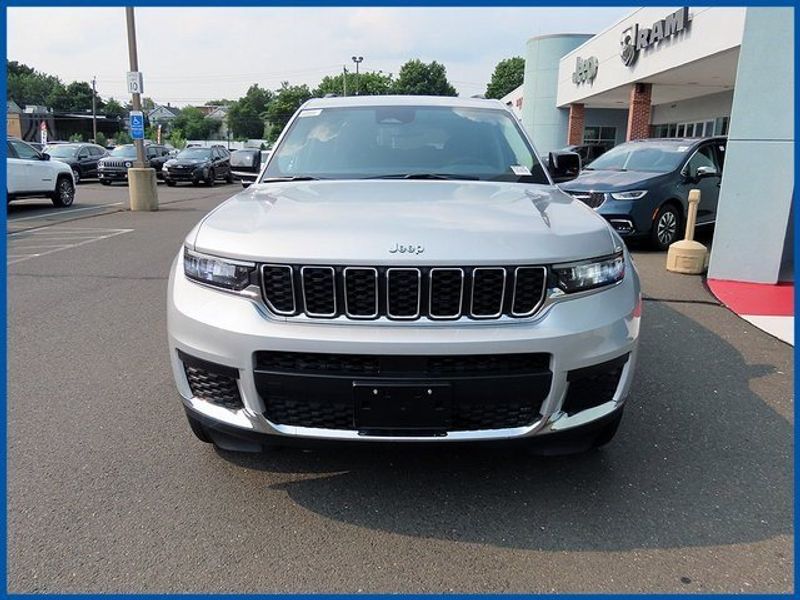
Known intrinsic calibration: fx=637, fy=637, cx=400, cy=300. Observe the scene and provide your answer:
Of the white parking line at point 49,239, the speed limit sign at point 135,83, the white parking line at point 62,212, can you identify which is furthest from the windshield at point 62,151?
the white parking line at point 49,239

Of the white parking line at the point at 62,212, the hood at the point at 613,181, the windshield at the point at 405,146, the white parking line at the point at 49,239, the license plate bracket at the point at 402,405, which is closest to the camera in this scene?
the license plate bracket at the point at 402,405

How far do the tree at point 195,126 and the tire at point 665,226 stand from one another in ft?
353

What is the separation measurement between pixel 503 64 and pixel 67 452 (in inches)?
4050

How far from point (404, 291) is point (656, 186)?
319 inches

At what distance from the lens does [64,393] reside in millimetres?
4039

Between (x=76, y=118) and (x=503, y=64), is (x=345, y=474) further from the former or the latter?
(x=503, y=64)

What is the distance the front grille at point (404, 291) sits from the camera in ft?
7.96

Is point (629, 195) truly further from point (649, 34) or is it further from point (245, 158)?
point (649, 34)

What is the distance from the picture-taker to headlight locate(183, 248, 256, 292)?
8.29 ft

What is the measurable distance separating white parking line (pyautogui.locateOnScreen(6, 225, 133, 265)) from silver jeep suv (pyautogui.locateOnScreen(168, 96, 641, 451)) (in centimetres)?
734

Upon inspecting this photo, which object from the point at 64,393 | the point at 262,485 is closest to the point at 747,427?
the point at 262,485

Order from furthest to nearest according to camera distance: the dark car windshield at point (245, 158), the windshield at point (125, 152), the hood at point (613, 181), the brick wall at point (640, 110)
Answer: the windshield at point (125, 152)
the brick wall at point (640, 110)
the hood at point (613, 181)
the dark car windshield at point (245, 158)

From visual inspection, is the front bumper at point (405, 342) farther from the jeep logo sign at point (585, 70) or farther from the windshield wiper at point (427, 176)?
the jeep logo sign at point (585, 70)

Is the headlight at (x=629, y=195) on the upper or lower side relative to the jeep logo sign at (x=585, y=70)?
lower
